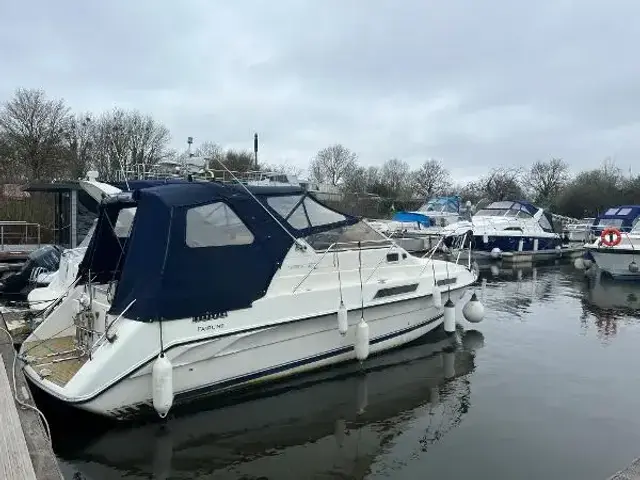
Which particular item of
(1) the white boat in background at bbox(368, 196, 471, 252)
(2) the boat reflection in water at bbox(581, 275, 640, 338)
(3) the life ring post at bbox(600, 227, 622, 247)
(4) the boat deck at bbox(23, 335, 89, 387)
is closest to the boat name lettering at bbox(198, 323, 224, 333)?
(4) the boat deck at bbox(23, 335, 89, 387)

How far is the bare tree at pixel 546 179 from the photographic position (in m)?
62.6

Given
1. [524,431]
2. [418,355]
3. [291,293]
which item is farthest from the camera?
[418,355]

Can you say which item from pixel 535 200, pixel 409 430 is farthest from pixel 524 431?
pixel 535 200

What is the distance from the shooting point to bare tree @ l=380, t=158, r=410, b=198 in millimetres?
62969

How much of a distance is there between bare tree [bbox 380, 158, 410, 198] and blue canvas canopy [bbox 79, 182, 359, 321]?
53468mm

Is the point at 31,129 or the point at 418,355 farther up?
the point at 31,129

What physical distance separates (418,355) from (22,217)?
17488 millimetres

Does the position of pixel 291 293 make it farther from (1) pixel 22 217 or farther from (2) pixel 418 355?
(1) pixel 22 217

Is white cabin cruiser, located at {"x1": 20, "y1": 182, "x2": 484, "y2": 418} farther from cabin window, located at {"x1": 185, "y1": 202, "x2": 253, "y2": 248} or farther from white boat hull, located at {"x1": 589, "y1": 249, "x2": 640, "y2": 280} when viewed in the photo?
white boat hull, located at {"x1": 589, "y1": 249, "x2": 640, "y2": 280}

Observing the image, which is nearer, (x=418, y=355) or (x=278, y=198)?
(x=278, y=198)

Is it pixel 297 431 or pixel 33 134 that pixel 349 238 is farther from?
pixel 33 134

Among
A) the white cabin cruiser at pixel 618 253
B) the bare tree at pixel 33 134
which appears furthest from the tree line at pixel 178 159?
the white cabin cruiser at pixel 618 253

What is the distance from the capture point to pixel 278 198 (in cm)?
771

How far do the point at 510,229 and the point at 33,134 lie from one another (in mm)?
25943
